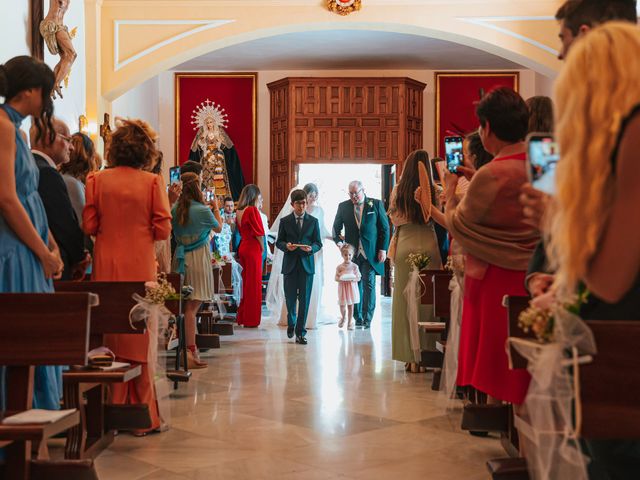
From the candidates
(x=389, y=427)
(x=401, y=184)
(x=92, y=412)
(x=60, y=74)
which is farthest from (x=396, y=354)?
(x=60, y=74)

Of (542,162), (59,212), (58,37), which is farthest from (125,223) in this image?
(58,37)

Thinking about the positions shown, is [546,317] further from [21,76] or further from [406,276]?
[406,276]

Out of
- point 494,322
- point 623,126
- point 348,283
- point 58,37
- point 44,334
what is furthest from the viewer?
point 348,283

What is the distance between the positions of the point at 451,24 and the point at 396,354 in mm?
5197

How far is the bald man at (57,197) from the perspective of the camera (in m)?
4.43

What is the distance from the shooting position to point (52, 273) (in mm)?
3592

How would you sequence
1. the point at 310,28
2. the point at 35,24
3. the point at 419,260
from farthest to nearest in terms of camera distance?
1. the point at 310,28
2. the point at 35,24
3. the point at 419,260

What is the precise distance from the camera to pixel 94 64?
10891 mm

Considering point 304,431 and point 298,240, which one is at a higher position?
point 298,240

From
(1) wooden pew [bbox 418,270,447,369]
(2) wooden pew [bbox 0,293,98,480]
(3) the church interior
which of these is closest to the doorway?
(3) the church interior

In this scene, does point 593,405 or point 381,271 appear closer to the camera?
point 593,405

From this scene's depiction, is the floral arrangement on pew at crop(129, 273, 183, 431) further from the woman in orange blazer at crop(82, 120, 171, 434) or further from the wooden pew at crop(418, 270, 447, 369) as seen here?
the wooden pew at crop(418, 270, 447, 369)

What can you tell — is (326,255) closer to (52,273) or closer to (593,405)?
(52,273)

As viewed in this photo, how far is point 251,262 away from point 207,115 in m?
6.51
